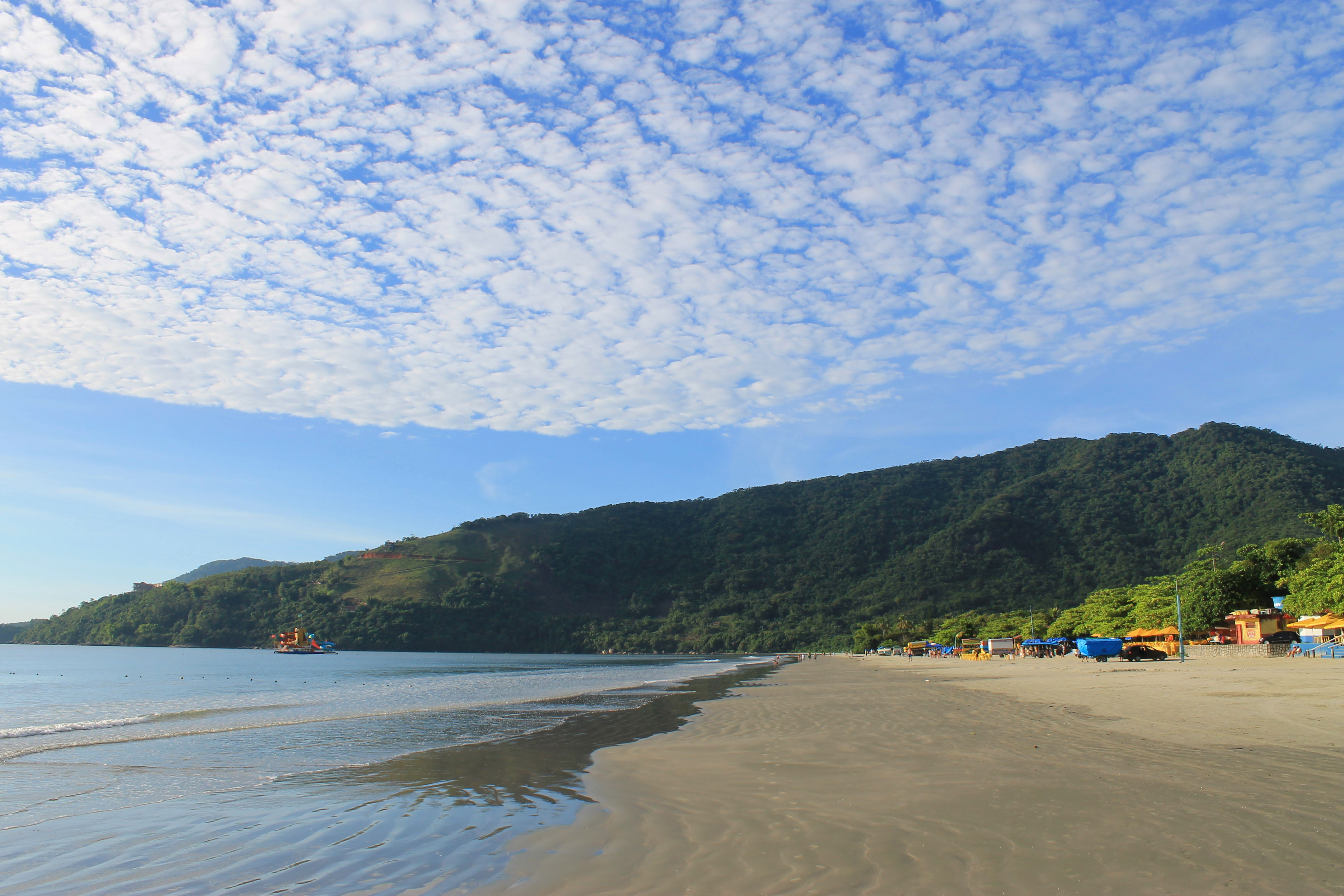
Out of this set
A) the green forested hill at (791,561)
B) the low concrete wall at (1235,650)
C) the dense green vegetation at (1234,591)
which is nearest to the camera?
the low concrete wall at (1235,650)

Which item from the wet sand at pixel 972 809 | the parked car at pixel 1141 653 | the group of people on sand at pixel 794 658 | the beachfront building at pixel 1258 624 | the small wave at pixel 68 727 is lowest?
the group of people on sand at pixel 794 658

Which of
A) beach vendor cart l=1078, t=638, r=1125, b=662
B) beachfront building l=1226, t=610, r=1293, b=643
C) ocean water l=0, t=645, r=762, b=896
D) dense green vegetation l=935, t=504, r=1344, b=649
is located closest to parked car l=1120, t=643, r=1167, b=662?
beach vendor cart l=1078, t=638, r=1125, b=662

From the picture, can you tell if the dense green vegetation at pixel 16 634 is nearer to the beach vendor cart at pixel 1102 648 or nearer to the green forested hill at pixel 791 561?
the green forested hill at pixel 791 561

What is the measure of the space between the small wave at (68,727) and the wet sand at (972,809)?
15.8 meters

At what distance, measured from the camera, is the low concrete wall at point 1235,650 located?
3781 cm

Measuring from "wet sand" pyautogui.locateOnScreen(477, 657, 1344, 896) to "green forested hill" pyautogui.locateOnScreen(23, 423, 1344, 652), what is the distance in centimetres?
10278

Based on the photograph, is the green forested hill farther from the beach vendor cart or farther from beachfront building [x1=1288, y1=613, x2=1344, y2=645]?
beachfront building [x1=1288, y1=613, x2=1344, y2=645]

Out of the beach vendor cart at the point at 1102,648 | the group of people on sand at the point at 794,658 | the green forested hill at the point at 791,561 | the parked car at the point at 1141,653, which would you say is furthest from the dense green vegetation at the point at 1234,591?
the green forested hill at the point at 791,561

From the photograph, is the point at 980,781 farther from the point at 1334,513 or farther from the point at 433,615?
the point at 433,615

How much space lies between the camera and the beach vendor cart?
45.1 m

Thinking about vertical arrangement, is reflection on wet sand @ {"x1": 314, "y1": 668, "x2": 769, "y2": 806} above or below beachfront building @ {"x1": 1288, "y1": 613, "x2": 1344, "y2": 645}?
above

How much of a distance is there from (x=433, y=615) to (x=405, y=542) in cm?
3621

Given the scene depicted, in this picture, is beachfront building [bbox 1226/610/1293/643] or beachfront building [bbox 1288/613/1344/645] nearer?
beachfront building [bbox 1288/613/1344/645]

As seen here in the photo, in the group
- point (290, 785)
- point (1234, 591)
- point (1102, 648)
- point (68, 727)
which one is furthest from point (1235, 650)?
point (68, 727)
